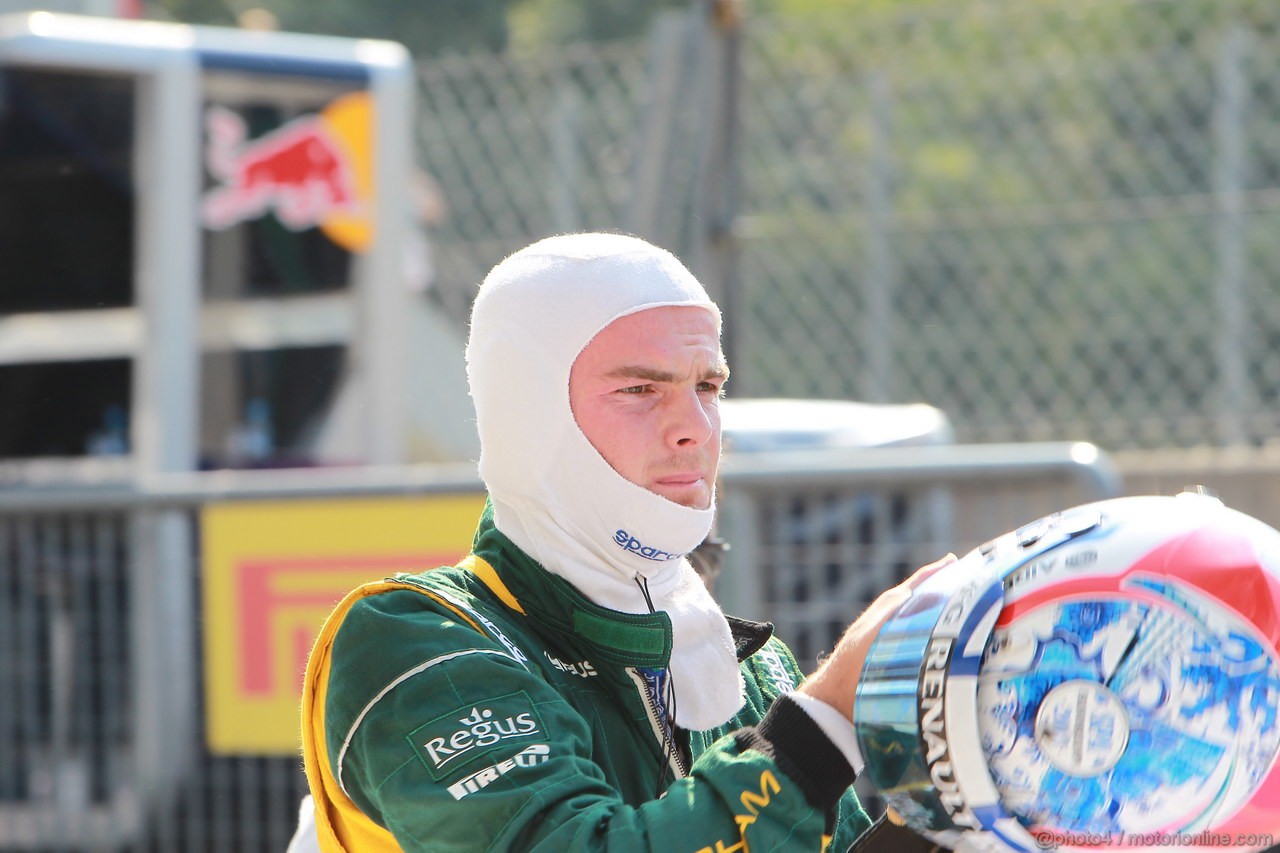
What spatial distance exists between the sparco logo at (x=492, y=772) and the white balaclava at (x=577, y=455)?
0.33 m

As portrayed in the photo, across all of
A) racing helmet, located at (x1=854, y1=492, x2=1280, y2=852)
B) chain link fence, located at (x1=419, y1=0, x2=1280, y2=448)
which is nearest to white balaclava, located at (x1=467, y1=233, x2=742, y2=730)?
racing helmet, located at (x1=854, y1=492, x2=1280, y2=852)

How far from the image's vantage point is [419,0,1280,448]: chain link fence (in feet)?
20.2

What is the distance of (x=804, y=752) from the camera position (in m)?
1.83

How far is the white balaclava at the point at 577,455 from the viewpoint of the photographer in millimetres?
2205

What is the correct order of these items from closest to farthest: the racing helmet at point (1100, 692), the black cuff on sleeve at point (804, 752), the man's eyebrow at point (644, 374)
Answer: the racing helmet at point (1100, 692) < the black cuff on sleeve at point (804, 752) < the man's eyebrow at point (644, 374)

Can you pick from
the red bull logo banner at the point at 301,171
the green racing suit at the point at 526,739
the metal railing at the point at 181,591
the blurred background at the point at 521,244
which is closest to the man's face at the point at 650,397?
the green racing suit at the point at 526,739

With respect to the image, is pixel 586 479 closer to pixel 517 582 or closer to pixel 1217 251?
pixel 517 582

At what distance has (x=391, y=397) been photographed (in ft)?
22.7

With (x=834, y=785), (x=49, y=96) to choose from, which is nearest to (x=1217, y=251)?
(x=49, y=96)

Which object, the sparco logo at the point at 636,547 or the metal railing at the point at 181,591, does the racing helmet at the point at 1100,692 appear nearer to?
the sparco logo at the point at 636,547

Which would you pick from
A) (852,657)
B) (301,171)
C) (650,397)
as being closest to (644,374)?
(650,397)

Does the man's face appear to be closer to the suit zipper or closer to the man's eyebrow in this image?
the man's eyebrow

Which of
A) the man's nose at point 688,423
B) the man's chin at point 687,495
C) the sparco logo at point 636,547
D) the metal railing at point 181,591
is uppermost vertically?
the man's nose at point 688,423

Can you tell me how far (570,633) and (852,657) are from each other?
416 mm
